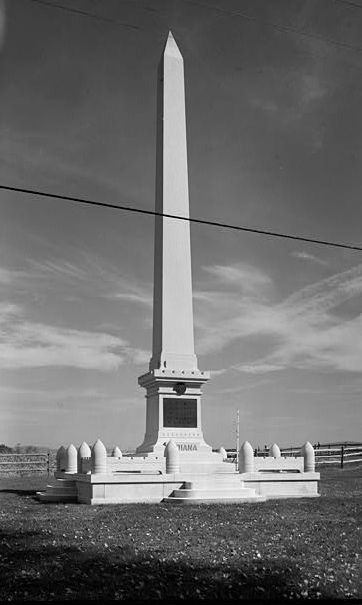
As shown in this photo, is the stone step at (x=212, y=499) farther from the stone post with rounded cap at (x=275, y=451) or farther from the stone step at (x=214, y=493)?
the stone post with rounded cap at (x=275, y=451)

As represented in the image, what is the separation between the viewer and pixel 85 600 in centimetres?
824

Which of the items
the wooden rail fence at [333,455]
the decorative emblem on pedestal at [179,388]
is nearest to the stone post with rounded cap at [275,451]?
the decorative emblem on pedestal at [179,388]

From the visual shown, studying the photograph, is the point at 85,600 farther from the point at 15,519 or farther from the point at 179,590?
the point at 15,519

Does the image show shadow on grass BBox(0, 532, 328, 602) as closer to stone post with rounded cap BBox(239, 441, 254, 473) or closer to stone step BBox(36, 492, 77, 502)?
stone step BBox(36, 492, 77, 502)

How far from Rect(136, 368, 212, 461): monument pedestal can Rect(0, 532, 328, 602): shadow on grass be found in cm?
1131

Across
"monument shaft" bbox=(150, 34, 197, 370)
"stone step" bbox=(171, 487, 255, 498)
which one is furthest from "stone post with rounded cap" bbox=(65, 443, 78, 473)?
"stone step" bbox=(171, 487, 255, 498)

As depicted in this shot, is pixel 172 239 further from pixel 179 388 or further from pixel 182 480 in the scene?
pixel 182 480

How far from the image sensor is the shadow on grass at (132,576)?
28.1 ft

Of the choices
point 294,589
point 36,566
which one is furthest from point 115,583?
point 294,589

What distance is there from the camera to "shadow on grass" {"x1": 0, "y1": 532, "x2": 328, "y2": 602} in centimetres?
858

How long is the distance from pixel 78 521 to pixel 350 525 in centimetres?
583

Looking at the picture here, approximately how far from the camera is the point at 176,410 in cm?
2312

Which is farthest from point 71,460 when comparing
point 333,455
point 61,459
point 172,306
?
point 333,455

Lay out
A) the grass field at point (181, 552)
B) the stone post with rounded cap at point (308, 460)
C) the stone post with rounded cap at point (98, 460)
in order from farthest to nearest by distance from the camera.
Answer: the stone post with rounded cap at point (308, 460), the stone post with rounded cap at point (98, 460), the grass field at point (181, 552)
